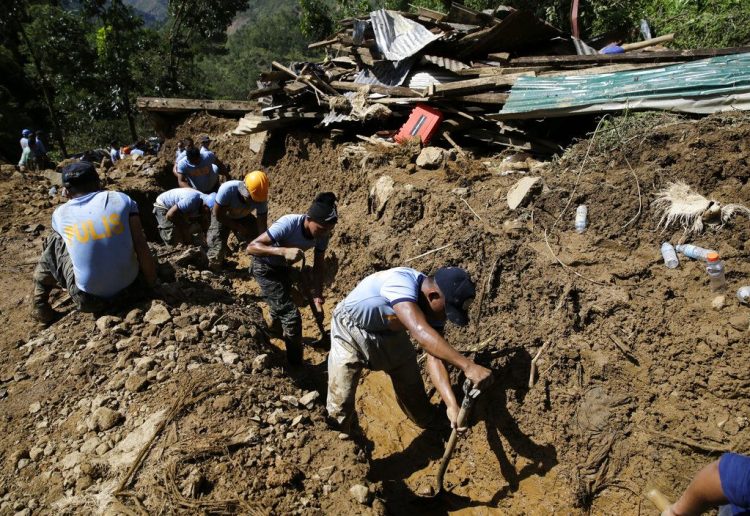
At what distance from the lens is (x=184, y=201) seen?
20.5 ft

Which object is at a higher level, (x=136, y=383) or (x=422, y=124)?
(x=422, y=124)

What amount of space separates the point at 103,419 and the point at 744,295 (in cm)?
435

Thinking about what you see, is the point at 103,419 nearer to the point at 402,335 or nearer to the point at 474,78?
the point at 402,335

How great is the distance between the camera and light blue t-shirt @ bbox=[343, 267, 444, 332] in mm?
2736

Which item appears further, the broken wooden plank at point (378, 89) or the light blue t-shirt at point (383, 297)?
the broken wooden plank at point (378, 89)

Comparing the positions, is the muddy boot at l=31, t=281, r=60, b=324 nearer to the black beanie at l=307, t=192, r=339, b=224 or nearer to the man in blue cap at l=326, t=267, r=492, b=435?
the black beanie at l=307, t=192, r=339, b=224

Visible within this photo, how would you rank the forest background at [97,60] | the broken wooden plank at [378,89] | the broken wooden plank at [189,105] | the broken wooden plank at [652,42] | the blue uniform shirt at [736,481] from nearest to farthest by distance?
1. the blue uniform shirt at [736,481]
2. the broken wooden plank at [652,42]
3. the broken wooden plank at [378,89]
4. the broken wooden plank at [189,105]
5. the forest background at [97,60]

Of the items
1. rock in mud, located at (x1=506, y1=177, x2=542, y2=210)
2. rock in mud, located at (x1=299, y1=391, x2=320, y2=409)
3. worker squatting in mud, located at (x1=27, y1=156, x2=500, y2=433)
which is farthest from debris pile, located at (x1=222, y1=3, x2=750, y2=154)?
rock in mud, located at (x1=299, y1=391, x2=320, y2=409)

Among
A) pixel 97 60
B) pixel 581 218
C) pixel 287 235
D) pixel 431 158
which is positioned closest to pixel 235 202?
pixel 287 235

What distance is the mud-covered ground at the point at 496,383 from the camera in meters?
2.77

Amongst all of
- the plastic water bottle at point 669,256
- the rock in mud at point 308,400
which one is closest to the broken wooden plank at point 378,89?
the plastic water bottle at point 669,256

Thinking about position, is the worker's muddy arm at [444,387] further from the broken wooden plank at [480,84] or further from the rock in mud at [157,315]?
the broken wooden plank at [480,84]

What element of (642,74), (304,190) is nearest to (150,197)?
(304,190)

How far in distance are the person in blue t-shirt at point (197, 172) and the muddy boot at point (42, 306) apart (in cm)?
349
